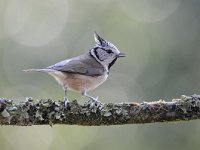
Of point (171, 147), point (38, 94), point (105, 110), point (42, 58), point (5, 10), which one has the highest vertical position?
point (5, 10)

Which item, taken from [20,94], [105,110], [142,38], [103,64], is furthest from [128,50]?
[105,110]

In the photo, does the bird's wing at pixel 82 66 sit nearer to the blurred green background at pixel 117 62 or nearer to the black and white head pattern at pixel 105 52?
the black and white head pattern at pixel 105 52

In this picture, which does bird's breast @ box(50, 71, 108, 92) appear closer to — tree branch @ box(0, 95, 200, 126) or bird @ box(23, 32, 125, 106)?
bird @ box(23, 32, 125, 106)

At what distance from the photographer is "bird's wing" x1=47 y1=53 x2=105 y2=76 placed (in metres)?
4.84

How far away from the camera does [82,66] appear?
16.4ft

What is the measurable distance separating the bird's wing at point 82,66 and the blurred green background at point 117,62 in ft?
A: 9.47

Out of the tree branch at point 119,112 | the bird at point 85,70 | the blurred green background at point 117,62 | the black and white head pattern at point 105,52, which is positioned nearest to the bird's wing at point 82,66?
the bird at point 85,70

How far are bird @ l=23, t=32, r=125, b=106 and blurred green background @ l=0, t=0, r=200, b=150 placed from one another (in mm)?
2687

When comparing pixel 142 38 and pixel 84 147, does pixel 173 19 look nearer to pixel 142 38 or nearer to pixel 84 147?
pixel 142 38

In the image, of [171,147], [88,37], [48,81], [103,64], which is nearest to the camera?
[103,64]

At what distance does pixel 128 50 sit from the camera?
10047mm

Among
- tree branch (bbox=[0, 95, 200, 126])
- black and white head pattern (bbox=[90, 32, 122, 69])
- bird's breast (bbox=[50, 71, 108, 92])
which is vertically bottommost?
tree branch (bbox=[0, 95, 200, 126])

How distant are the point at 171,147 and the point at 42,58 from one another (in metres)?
3.29

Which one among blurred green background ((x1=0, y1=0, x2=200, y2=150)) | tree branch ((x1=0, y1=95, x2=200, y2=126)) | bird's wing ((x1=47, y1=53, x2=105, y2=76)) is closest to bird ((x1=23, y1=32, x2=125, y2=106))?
A: bird's wing ((x1=47, y1=53, x2=105, y2=76))
